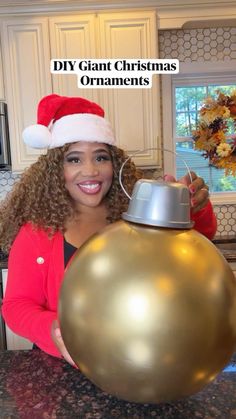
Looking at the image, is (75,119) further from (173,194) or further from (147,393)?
(147,393)

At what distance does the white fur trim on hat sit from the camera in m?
1.01

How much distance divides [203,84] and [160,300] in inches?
94.0

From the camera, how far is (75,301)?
418 mm

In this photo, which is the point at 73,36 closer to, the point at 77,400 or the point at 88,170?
the point at 88,170

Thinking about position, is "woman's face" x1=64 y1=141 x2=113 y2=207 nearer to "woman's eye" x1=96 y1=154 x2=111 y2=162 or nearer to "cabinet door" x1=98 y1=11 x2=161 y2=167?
"woman's eye" x1=96 y1=154 x2=111 y2=162

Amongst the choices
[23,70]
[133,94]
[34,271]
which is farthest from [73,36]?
[34,271]

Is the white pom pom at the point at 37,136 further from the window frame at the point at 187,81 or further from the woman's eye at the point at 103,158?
the window frame at the point at 187,81

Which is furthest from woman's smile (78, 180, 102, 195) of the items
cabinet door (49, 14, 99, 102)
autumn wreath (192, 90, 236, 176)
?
cabinet door (49, 14, 99, 102)

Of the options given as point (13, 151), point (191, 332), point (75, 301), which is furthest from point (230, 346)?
point (13, 151)

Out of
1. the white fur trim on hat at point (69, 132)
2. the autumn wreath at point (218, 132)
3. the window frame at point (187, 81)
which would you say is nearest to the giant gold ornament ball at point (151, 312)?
the white fur trim on hat at point (69, 132)

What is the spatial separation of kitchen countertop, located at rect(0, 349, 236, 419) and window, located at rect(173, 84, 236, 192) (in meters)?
2.01

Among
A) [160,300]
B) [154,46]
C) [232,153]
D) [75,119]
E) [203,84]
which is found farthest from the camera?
[203,84]

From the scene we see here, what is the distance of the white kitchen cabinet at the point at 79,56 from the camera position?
2.11 metres

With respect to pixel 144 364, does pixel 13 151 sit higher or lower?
higher
